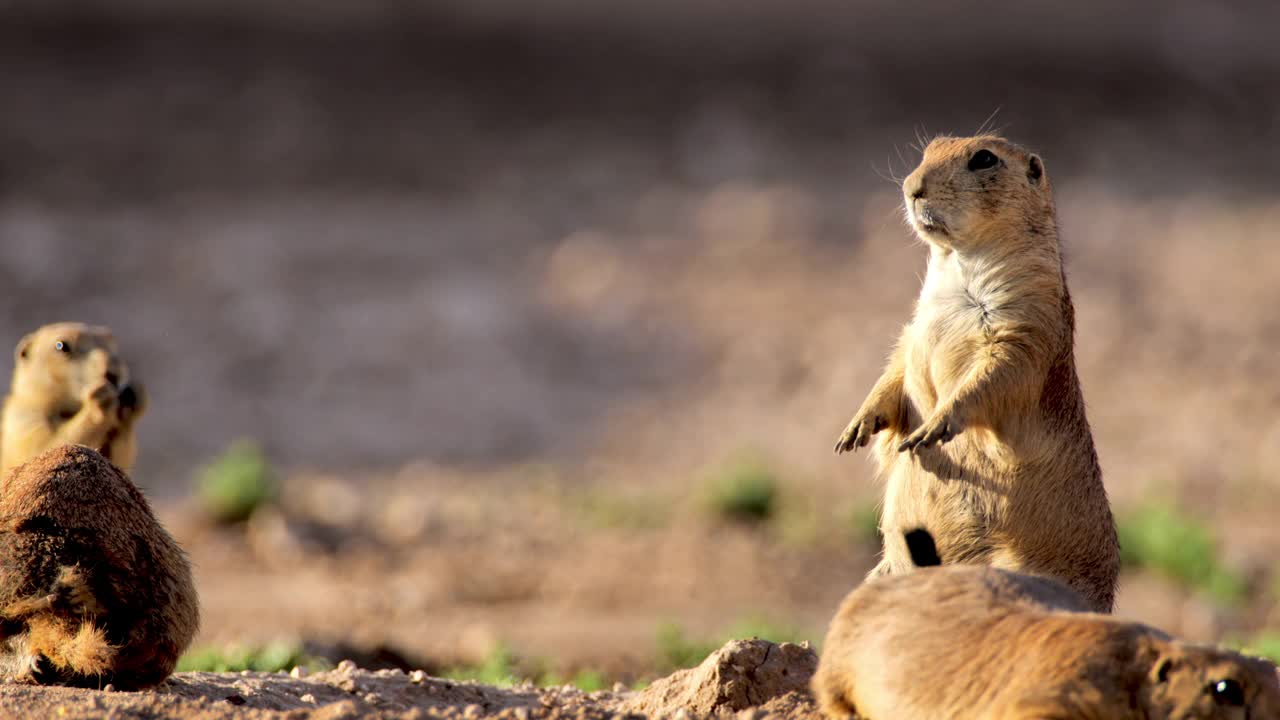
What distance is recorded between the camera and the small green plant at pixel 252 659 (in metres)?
6.65

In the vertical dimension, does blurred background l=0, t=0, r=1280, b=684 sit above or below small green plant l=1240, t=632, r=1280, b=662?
above

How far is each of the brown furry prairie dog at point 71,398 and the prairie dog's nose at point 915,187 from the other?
3292 millimetres

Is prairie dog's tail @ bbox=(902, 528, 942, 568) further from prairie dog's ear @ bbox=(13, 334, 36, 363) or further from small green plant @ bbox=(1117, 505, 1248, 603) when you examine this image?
small green plant @ bbox=(1117, 505, 1248, 603)

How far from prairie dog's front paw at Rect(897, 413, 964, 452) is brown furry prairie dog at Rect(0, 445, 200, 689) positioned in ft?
7.83

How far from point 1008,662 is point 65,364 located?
15.0 ft

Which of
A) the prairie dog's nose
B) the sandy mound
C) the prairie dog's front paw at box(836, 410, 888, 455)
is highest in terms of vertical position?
the prairie dog's nose

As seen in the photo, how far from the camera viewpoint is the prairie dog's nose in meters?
5.86

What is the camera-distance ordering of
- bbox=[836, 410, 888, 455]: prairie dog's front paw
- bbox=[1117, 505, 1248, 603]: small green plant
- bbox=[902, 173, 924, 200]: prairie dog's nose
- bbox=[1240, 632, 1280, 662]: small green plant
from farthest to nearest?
bbox=[1117, 505, 1248, 603]: small green plant → bbox=[1240, 632, 1280, 662]: small green plant → bbox=[836, 410, 888, 455]: prairie dog's front paw → bbox=[902, 173, 924, 200]: prairie dog's nose

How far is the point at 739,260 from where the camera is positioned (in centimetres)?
1998

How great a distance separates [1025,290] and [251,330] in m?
13.0

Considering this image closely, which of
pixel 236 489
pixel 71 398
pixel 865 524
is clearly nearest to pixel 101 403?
pixel 71 398

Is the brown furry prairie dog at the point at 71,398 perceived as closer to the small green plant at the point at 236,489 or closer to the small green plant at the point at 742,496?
the small green plant at the point at 236,489

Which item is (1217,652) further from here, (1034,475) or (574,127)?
(574,127)

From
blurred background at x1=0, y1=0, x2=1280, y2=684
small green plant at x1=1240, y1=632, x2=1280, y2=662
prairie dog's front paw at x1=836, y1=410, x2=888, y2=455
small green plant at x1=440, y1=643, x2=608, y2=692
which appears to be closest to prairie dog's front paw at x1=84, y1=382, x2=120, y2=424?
blurred background at x1=0, y1=0, x2=1280, y2=684
